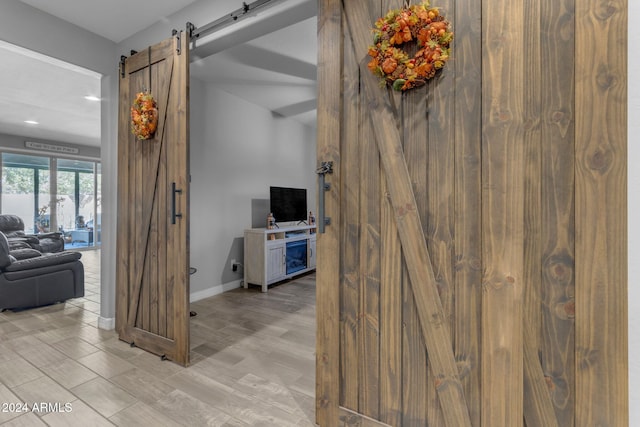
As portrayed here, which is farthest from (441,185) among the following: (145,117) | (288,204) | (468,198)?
(288,204)

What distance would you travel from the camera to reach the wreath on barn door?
1.24 metres

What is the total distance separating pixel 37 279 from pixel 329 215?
385cm

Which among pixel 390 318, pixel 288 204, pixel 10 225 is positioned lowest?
pixel 390 318

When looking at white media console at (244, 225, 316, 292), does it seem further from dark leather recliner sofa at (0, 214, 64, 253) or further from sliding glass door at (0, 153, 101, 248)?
sliding glass door at (0, 153, 101, 248)

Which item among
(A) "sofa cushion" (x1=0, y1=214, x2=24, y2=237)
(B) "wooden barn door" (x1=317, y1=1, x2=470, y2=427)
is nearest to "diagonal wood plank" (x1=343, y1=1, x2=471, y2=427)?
(B) "wooden barn door" (x1=317, y1=1, x2=470, y2=427)

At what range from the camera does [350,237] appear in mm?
1509

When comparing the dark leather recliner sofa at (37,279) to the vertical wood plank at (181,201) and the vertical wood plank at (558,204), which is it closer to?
the vertical wood plank at (181,201)

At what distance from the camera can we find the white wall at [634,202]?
99 centimetres

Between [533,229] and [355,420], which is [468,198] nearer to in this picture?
[533,229]

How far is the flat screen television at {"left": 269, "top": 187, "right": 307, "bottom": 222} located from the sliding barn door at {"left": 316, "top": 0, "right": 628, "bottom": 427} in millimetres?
3252

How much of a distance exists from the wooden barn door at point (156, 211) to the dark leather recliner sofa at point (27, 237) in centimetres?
426

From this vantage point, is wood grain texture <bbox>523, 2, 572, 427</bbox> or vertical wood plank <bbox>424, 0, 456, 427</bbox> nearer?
wood grain texture <bbox>523, 2, 572, 427</bbox>

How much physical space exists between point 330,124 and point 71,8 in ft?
7.97

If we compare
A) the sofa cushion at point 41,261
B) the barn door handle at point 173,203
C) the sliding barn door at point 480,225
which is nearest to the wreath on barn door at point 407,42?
the sliding barn door at point 480,225
